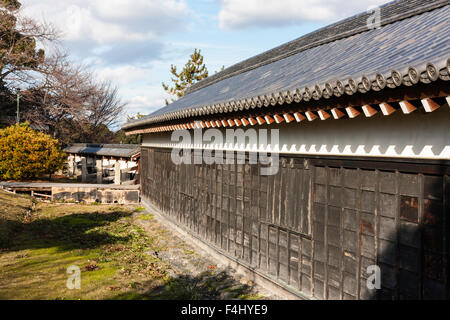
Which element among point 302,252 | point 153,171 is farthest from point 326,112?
point 153,171

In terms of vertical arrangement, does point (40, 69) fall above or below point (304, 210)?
above

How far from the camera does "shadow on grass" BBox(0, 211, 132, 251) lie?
36.3 feet

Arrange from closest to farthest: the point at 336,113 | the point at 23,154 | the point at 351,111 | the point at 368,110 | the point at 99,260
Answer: the point at 368,110 → the point at 351,111 → the point at 336,113 → the point at 99,260 → the point at 23,154

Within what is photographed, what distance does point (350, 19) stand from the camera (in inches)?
356

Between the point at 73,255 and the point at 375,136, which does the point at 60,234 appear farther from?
the point at 375,136

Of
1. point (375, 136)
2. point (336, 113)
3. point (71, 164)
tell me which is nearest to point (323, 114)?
point (336, 113)

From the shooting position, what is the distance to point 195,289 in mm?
7699

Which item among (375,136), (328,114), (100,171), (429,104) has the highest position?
(328,114)

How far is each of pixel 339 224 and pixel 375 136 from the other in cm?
150
